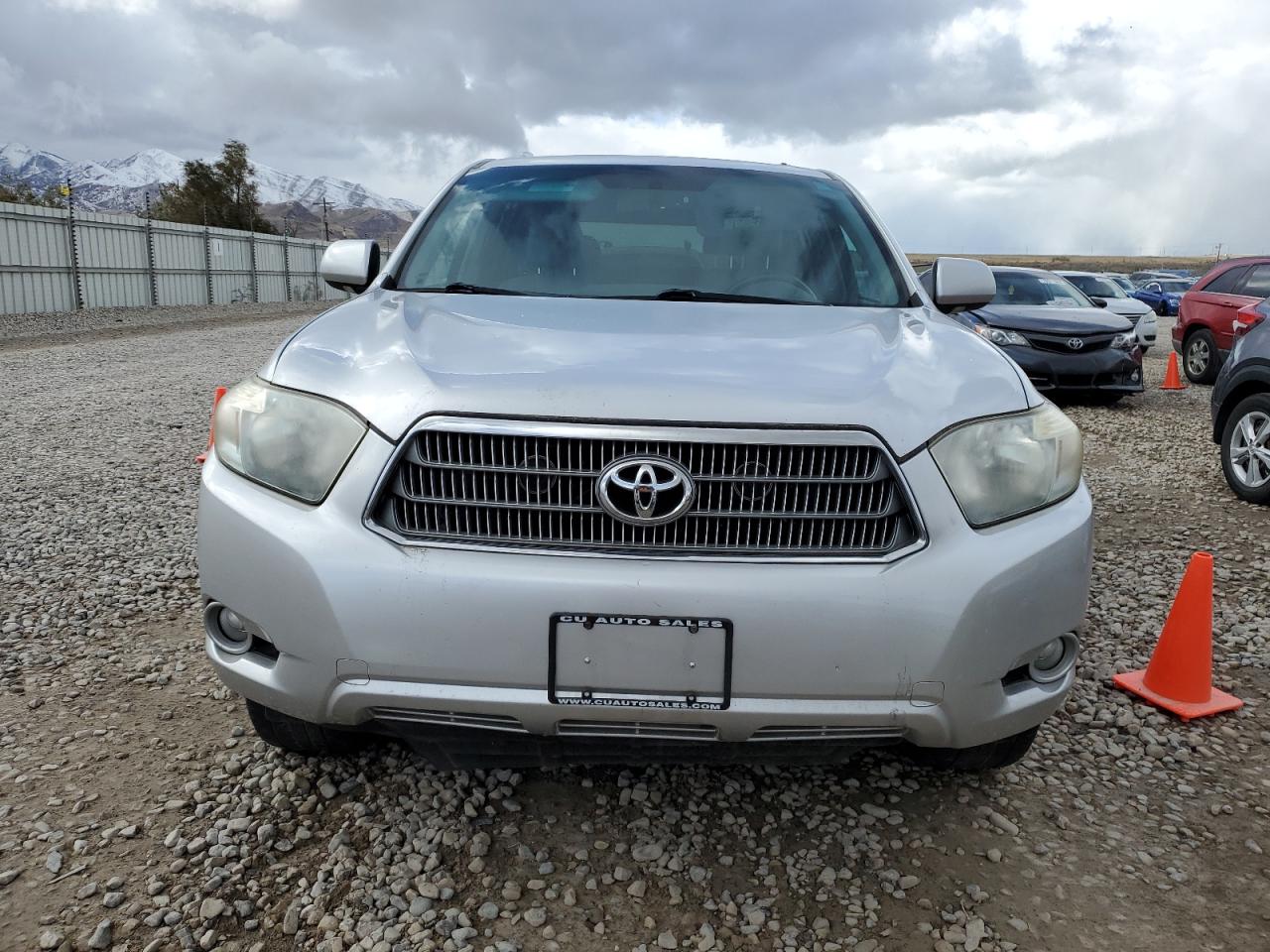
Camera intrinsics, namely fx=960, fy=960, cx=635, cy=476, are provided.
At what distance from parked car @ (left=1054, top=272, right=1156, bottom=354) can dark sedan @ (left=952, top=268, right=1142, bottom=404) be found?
4.11 meters

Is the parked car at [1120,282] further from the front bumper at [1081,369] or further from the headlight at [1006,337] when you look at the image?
the headlight at [1006,337]

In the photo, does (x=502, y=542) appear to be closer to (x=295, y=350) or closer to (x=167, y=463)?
(x=295, y=350)

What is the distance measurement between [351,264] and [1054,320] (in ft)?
29.5

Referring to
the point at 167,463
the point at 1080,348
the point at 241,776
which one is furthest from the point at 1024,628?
the point at 1080,348

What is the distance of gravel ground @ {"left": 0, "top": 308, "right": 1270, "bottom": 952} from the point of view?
2.06 metres

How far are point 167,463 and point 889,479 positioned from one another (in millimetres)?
6032

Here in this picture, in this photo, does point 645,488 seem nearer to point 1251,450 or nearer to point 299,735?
point 299,735

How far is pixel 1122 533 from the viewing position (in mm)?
5488

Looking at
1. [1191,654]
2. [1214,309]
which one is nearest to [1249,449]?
[1191,654]

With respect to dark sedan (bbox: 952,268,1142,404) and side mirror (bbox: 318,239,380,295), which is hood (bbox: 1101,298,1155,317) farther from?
side mirror (bbox: 318,239,380,295)

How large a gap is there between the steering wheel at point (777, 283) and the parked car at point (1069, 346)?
7.74 meters

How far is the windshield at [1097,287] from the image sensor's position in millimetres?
17641

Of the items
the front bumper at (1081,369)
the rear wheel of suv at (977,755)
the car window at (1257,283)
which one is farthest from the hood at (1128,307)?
the rear wheel of suv at (977,755)

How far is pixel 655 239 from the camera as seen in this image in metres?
3.13
